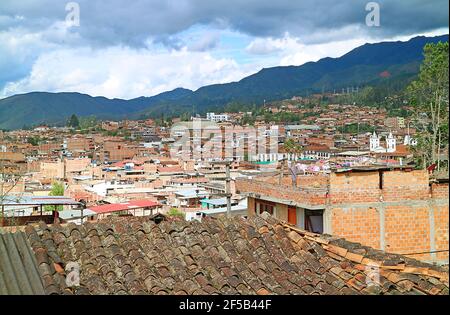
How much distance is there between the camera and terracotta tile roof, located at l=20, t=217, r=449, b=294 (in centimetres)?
446

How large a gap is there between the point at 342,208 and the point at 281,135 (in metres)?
42.5

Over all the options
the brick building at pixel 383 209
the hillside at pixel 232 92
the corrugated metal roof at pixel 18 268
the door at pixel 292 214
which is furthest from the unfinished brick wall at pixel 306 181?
the hillside at pixel 232 92

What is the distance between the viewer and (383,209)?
972cm

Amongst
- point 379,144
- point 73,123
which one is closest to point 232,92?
point 73,123

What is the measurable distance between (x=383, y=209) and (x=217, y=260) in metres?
5.56

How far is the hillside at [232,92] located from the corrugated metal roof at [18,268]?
351 feet

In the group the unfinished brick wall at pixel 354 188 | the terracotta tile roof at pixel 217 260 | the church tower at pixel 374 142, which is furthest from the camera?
the church tower at pixel 374 142

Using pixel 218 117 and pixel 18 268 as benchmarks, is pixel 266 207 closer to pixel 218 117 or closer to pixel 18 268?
pixel 18 268

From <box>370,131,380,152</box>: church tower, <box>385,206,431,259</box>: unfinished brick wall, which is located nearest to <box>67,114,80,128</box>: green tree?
<box>370,131,380,152</box>: church tower

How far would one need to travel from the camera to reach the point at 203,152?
6894 centimetres

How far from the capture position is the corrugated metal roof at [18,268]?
4.02 m

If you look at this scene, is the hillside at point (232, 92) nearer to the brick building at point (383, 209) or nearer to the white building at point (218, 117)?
the white building at point (218, 117)

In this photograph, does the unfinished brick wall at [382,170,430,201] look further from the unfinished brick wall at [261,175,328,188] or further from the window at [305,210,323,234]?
the unfinished brick wall at [261,175,328,188]
